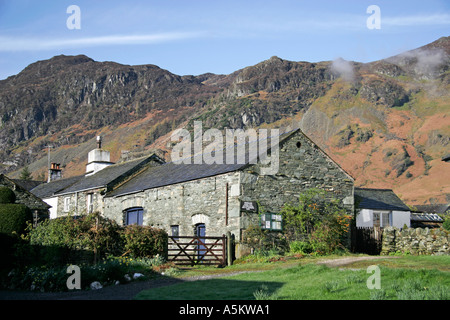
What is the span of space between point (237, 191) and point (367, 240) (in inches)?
292

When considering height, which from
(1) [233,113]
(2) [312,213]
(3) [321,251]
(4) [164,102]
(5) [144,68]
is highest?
(5) [144,68]

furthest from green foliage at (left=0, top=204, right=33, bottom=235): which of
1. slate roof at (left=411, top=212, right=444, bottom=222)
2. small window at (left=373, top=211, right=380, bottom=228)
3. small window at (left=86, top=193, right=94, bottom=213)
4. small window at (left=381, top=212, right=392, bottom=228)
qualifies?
slate roof at (left=411, top=212, right=444, bottom=222)

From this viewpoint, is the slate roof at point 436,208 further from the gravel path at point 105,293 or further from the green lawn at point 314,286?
the gravel path at point 105,293

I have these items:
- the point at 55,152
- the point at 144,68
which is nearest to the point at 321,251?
the point at 55,152

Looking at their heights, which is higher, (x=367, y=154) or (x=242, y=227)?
(x=367, y=154)

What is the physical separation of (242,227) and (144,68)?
160990 mm

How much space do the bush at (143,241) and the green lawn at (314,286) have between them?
487 centimetres

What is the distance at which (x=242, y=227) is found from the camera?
69.6 feet

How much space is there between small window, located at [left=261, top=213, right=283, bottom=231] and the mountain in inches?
2112

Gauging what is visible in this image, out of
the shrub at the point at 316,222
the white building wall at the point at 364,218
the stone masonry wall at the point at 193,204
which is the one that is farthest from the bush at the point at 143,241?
the white building wall at the point at 364,218

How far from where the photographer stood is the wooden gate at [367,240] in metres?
24.0

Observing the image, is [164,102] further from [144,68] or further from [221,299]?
[221,299]

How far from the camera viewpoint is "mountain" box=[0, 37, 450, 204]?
89.4m

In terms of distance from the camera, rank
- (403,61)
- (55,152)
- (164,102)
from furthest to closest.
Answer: (164,102) < (403,61) < (55,152)
